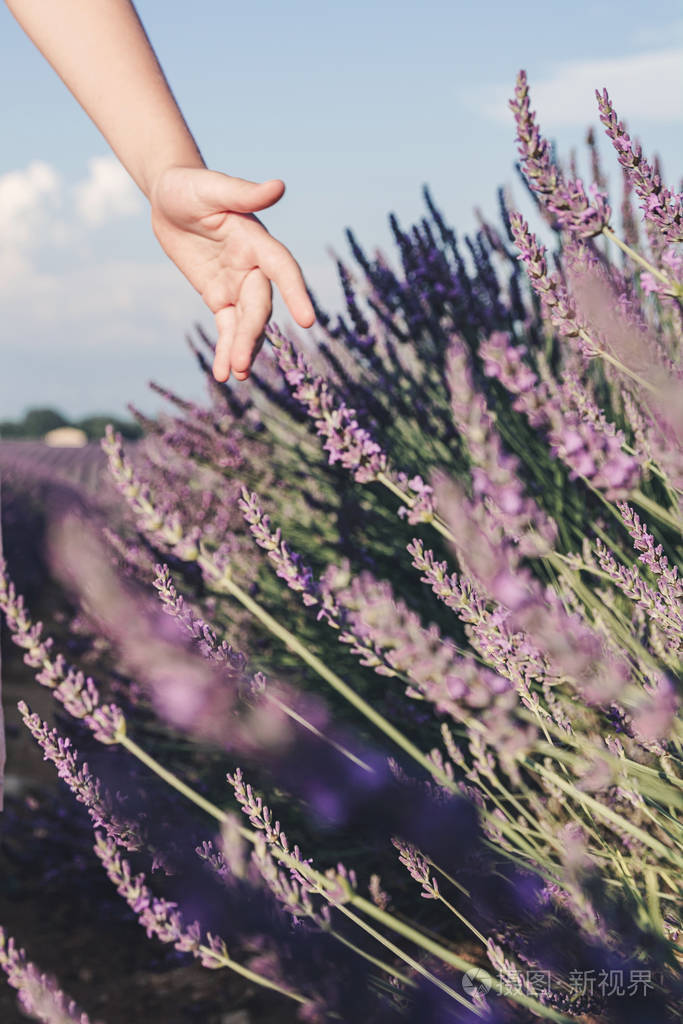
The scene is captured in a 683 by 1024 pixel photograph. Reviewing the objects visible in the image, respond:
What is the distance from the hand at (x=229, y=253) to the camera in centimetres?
110

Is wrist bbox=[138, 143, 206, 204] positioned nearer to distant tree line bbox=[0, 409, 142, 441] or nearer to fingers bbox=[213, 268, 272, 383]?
fingers bbox=[213, 268, 272, 383]

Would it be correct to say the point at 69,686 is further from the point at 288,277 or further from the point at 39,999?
the point at 288,277

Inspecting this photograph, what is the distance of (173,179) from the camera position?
1204 mm

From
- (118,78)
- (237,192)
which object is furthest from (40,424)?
(237,192)

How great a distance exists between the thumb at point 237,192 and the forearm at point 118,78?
19 centimetres

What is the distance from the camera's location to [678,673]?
3.85 feet

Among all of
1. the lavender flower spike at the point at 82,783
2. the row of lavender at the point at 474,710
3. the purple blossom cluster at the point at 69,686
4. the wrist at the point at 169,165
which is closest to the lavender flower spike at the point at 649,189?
the row of lavender at the point at 474,710

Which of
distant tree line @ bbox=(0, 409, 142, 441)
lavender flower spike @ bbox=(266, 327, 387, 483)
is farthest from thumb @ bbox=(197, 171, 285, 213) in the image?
distant tree line @ bbox=(0, 409, 142, 441)

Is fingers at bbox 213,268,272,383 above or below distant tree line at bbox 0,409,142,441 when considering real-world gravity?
below

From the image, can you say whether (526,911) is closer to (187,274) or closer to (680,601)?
(680,601)

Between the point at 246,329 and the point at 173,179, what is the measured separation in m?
0.26

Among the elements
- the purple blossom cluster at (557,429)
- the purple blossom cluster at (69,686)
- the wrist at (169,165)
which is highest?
the wrist at (169,165)

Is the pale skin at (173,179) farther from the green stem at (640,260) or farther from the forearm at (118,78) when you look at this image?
the green stem at (640,260)

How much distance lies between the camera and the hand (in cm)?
110
